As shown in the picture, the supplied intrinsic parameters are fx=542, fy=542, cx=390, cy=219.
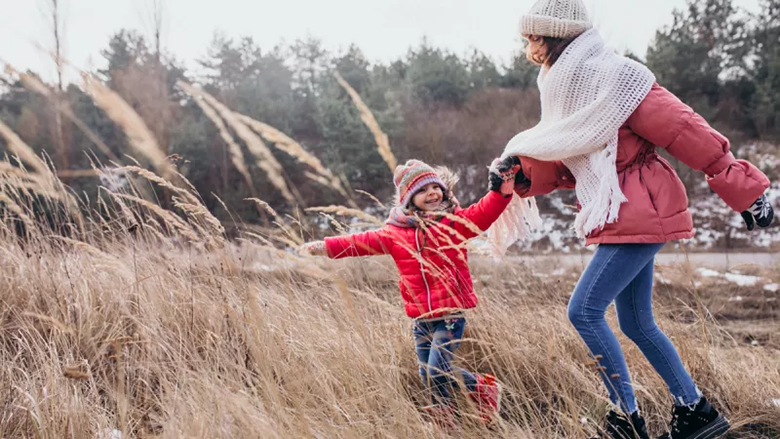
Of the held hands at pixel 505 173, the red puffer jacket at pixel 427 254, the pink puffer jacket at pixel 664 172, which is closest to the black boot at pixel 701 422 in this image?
the pink puffer jacket at pixel 664 172

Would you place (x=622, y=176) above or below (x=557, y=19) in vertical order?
below

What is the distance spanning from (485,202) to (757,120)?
19.4m

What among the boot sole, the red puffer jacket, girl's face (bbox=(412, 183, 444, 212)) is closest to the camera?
the boot sole

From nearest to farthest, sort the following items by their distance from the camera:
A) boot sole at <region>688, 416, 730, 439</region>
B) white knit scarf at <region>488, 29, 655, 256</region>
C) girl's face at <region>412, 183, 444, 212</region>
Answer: white knit scarf at <region>488, 29, 655, 256</region> < boot sole at <region>688, 416, 730, 439</region> < girl's face at <region>412, 183, 444, 212</region>

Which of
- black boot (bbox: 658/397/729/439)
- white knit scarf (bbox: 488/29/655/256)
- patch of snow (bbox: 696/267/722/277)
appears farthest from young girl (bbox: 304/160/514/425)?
patch of snow (bbox: 696/267/722/277)

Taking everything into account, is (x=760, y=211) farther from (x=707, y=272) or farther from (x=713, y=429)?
(x=707, y=272)

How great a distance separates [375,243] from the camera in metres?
2.30

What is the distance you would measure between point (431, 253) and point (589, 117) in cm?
85

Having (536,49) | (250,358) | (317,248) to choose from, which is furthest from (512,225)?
(250,358)

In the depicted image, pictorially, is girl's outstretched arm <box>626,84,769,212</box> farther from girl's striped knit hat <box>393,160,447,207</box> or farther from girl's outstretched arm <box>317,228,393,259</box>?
girl's outstretched arm <box>317,228,393,259</box>

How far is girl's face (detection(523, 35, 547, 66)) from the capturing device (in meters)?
1.95

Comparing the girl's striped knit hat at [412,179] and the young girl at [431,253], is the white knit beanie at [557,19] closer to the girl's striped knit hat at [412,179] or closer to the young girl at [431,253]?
the young girl at [431,253]

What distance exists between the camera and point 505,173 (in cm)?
200

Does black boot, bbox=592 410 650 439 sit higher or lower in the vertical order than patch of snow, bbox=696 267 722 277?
higher
